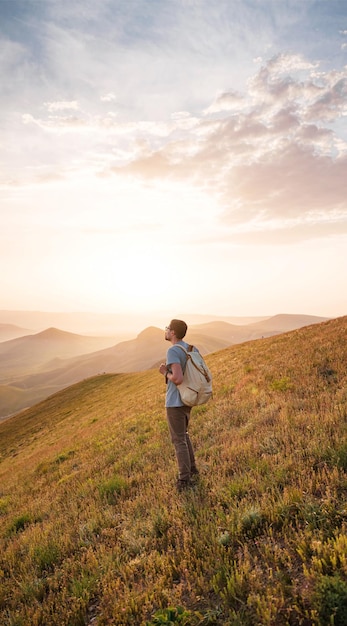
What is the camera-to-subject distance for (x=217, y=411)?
471 inches

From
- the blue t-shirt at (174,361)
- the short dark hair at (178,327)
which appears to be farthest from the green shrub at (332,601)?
the short dark hair at (178,327)

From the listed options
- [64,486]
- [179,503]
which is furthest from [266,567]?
[64,486]

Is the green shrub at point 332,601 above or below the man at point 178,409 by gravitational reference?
below

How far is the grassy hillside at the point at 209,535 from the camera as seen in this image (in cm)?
368

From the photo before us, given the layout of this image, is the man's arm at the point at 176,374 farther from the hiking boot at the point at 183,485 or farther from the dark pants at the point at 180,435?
the hiking boot at the point at 183,485

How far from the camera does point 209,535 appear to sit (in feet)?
16.2

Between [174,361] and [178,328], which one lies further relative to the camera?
[178,328]

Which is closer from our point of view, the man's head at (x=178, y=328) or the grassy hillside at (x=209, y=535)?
the grassy hillside at (x=209, y=535)

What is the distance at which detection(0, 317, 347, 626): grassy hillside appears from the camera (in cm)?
368

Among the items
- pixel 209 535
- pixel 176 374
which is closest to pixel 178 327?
pixel 176 374

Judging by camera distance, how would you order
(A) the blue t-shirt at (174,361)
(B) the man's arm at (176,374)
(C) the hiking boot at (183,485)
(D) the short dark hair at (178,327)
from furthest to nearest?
(D) the short dark hair at (178,327) < (C) the hiking boot at (183,485) < (A) the blue t-shirt at (174,361) < (B) the man's arm at (176,374)

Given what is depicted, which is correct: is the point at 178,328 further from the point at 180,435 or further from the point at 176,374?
the point at 180,435

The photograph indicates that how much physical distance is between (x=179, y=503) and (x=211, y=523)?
1154mm

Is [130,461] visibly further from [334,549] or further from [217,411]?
[334,549]
